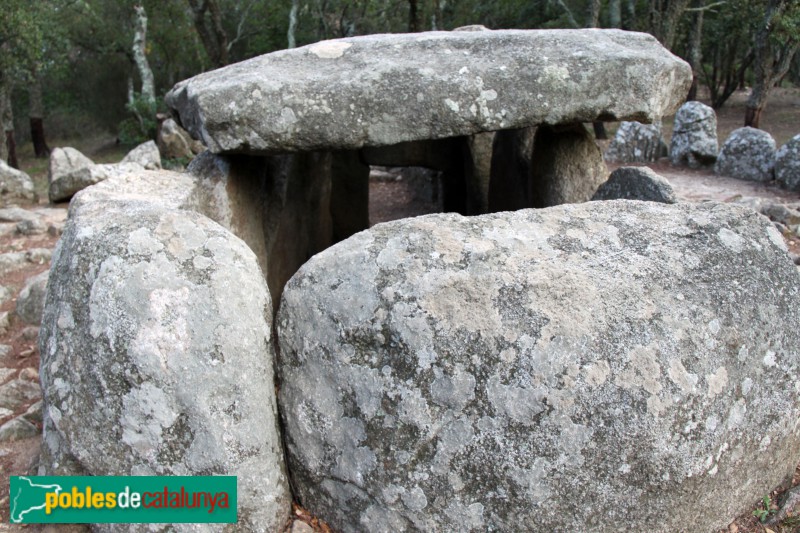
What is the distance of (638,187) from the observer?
4188mm

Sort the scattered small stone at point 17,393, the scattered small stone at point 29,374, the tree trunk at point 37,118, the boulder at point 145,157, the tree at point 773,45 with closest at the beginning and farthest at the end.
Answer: the scattered small stone at point 17,393 → the scattered small stone at point 29,374 → the boulder at point 145,157 → the tree at point 773,45 → the tree trunk at point 37,118

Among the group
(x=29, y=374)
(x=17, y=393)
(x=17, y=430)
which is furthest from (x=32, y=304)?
(x=17, y=430)

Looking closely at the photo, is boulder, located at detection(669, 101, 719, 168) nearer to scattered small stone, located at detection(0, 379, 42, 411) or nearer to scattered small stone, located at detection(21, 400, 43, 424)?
scattered small stone, located at detection(0, 379, 42, 411)

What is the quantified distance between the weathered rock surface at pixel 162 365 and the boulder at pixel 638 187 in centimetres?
238

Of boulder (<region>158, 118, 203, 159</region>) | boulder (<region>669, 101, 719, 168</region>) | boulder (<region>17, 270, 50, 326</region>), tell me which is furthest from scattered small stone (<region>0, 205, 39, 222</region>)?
boulder (<region>669, 101, 719, 168</region>)

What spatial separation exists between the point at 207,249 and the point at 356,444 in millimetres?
952

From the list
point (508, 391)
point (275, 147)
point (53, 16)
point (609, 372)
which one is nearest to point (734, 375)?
point (609, 372)

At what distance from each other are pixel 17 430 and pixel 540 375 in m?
2.59

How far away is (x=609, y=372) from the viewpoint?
7.87 ft

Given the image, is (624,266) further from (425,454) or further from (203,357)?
(203,357)

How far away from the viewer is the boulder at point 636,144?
10836 mm

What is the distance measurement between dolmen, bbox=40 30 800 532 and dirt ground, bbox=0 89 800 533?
0.26 m

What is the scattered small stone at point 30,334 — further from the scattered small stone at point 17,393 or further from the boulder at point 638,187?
the boulder at point 638,187

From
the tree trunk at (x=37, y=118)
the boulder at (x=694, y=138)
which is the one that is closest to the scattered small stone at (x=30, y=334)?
the boulder at (x=694, y=138)
